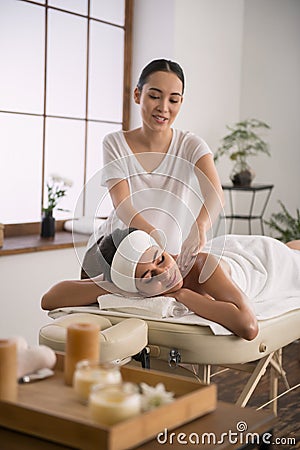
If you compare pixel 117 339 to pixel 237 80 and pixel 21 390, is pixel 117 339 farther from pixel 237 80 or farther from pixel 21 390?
pixel 237 80

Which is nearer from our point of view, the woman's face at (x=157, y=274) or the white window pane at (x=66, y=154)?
the woman's face at (x=157, y=274)

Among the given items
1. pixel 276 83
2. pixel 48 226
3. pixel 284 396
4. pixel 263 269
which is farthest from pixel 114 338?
pixel 276 83

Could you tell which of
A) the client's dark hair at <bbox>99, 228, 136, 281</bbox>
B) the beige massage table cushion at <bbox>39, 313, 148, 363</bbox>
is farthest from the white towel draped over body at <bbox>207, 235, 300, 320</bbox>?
the beige massage table cushion at <bbox>39, 313, 148, 363</bbox>

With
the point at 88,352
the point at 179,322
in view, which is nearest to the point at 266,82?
the point at 179,322

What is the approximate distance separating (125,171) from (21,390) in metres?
1.10

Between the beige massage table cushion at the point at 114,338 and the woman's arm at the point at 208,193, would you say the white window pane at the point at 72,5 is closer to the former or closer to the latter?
the woman's arm at the point at 208,193

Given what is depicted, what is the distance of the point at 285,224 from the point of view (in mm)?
5168

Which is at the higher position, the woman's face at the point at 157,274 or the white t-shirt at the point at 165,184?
the white t-shirt at the point at 165,184

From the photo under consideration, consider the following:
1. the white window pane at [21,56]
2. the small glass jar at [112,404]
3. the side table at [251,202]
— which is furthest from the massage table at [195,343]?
the side table at [251,202]

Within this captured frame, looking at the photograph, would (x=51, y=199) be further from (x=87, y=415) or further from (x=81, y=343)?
(x=87, y=415)

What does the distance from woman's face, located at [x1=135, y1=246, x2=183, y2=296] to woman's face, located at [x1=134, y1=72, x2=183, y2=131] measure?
0.51m

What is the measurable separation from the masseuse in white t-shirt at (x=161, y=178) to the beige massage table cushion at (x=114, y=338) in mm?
275

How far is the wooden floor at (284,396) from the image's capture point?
9.48 feet

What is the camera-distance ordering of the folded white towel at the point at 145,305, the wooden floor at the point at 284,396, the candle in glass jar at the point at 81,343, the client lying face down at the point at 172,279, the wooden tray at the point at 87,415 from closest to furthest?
the wooden tray at the point at 87,415 < the candle in glass jar at the point at 81,343 < the client lying face down at the point at 172,279 < the folded white towel at the point at 145,305 < the wooden floor at the point at 284,396
